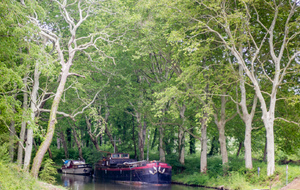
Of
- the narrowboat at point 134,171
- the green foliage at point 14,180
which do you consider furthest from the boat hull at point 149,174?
the green foliage at point 14,180

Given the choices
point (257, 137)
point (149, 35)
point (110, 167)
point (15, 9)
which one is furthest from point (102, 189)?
point (257, 137)

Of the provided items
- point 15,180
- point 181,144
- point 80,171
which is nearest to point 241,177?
point 181,144

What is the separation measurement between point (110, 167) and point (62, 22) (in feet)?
53.6

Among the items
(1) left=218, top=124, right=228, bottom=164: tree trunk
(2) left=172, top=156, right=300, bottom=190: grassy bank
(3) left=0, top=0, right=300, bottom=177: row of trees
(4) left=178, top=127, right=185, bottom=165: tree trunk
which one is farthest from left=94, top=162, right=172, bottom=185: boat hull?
(1) left=218, top=124, right=228, bottom=164: tree trunk

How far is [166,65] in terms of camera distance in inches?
1222

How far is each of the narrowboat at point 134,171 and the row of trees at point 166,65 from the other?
3414 millimetres

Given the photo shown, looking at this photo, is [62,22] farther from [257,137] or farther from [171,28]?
[257,137]

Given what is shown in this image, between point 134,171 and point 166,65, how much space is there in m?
11.0

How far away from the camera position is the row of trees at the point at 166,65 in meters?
18.6

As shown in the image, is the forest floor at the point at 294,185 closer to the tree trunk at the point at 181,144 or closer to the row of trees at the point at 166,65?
the row of trees at the point at 166,65

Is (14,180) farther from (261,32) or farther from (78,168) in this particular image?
(78,168)

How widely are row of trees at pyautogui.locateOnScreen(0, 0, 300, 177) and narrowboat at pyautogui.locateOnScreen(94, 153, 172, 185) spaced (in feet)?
11.2

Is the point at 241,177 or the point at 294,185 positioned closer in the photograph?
the point at 294,185

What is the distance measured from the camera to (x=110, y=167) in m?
33.1
